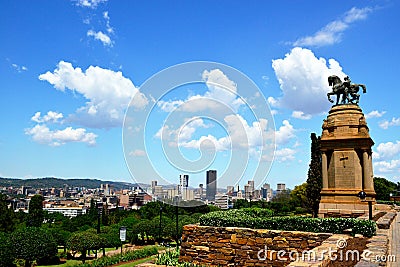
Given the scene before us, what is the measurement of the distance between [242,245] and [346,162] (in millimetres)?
9064

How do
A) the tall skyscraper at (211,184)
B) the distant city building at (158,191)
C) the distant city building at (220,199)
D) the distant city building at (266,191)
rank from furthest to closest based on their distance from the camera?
the distant city building at (266,191), the distant city building at (220,199), the distant city building at (158,191), the tall skyscraper at (211,184)

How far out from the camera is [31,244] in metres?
20.7

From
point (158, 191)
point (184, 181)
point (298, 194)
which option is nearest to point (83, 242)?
point (158, 191)

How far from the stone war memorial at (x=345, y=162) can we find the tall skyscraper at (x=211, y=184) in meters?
5.11

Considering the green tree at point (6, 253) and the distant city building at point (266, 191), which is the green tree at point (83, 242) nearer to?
the green tree at point (6, 253)

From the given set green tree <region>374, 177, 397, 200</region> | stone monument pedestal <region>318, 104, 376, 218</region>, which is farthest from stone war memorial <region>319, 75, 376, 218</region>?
green tree <region>374, 177, 397, 200</region>

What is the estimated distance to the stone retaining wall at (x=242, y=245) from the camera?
314 inches

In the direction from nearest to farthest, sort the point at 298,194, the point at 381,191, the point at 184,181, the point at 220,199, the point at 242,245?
the point at 242,245 → the point at 184,181 → the point at 220,199 → the point at 298,194 → the point at 381,191

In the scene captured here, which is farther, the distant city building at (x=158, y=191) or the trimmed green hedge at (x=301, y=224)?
the distant city building at (x=158, y=191)

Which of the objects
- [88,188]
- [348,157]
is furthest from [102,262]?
[88,188]

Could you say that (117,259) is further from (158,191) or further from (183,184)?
(183,184)

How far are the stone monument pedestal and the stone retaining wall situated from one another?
788 centimetres

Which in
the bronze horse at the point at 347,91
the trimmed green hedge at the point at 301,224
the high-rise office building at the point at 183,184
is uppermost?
the bronze horse at the point at 347,91

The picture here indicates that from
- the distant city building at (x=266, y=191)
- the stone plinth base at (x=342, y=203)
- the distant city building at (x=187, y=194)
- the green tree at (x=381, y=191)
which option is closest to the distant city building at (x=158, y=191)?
the distant city building at (x=187, y=194)
